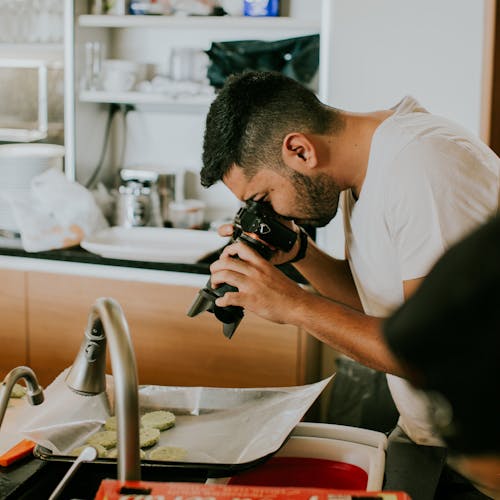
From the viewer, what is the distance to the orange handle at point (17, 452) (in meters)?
1.19

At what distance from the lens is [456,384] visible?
0.36 m

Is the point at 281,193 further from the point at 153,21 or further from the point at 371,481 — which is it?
the point at 153,21

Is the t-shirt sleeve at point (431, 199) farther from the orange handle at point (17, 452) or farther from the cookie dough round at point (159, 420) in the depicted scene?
the orange handle at point (17, 452)

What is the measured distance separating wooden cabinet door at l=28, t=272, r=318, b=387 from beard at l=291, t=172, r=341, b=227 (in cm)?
93

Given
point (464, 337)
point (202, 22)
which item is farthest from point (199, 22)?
point (464, 337)

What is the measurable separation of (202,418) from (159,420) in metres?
0.09

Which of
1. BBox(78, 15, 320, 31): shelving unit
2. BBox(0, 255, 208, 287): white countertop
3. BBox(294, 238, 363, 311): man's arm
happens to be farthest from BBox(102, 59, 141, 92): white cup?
BBox(294, 238, 363, 311): man's arm

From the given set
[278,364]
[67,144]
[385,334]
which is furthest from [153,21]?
[385,334]

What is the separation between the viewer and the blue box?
2.76 m

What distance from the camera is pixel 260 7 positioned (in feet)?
9.07

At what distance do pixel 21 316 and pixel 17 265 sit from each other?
18 cm

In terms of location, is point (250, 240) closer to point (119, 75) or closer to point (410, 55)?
point (410, 55)

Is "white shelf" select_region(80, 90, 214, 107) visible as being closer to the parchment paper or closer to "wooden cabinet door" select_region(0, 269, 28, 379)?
"wooden cabinet door" select_region(0, 269, 28, 379)

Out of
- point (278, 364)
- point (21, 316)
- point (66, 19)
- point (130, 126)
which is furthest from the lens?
point (130, 126)
